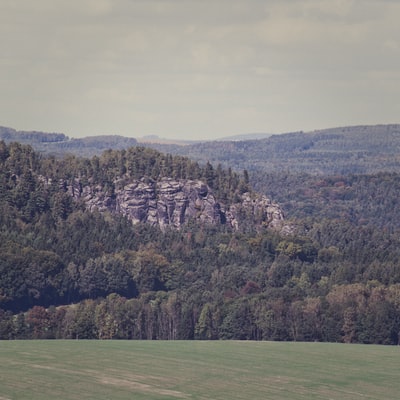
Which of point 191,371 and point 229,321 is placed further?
point 229,321

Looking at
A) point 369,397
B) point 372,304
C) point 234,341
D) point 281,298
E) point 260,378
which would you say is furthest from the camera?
point 281,298

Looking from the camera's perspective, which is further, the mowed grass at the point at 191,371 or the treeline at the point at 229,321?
the treeline at the point at 229,321

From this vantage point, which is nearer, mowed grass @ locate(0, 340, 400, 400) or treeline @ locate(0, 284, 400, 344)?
mowed grass @ locate(0, 340, 400, 400)

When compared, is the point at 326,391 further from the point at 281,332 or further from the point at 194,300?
the point at 194,300

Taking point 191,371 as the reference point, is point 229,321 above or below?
below

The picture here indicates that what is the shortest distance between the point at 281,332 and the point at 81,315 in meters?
25.4

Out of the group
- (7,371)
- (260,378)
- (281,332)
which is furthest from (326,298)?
(7,371)

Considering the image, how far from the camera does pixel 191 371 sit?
117 metres

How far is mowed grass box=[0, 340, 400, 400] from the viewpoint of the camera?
10438cm

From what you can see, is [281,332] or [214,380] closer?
[214,380]

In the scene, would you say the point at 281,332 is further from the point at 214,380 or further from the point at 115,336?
the point at 214,380

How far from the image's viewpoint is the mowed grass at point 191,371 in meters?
104

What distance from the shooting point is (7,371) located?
110 m

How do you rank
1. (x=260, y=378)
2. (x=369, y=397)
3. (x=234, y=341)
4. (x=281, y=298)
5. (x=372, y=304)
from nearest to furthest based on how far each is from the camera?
(x=369, y=397)
(x=260, y=378)
(x=234, y=341)
(x=372, y=304)
(x=281, y=298)
